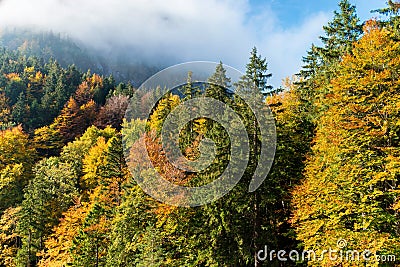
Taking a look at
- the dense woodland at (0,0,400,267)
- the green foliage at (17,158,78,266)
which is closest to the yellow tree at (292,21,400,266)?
the dense woodland at (0,0,400,267)

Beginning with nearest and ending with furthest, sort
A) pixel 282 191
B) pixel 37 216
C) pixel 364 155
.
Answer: pixel 364 155, pixel 282 191, pixel 37 216

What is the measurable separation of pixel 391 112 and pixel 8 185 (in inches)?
1552

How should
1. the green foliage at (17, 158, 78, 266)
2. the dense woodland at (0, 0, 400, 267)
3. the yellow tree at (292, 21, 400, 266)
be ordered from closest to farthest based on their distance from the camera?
1. the yellow tree at (292, 21, 400, 266)
2. the dense woodland at (0, 0, 400, 267)
3. the green foliage at (17, 158, 78, 266)

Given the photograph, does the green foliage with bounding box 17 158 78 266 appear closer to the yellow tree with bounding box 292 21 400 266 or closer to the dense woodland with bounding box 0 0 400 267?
the dense woodland with bounding box 0 0 400 267

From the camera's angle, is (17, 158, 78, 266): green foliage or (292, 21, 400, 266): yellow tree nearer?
(292, 21, 400, 266): yellow tree

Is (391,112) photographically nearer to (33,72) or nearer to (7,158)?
(7,158)

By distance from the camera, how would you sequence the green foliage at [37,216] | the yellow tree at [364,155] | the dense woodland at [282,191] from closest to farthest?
the yellow tree at [364,155], the dense woodland at [282,191], the green foliage at [37,216]

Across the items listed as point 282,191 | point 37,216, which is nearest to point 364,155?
point 282,191

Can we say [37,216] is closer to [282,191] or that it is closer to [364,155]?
[282,191]

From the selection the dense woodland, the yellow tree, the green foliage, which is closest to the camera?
the yellow tree

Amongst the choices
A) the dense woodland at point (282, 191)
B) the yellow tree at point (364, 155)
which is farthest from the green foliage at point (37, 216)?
the yellow tree at point (364, 155)

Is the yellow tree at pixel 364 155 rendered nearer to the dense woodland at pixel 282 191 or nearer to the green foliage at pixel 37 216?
the dense woodland at pixel 282 191

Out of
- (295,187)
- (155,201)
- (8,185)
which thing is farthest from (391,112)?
(8,185)

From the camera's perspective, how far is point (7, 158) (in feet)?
151
